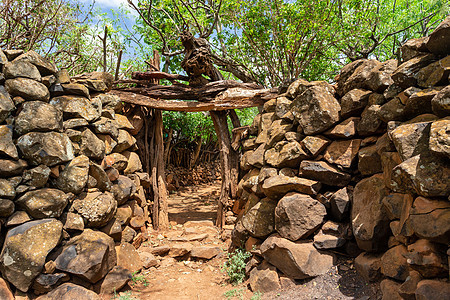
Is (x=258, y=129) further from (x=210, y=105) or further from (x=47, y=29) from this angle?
(x=47, y=29)

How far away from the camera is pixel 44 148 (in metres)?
3.85

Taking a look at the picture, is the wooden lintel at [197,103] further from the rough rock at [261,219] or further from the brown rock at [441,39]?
the brown rock at [441,39]

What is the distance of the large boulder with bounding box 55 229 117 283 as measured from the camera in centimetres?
370

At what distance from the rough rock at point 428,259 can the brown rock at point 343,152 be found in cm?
149

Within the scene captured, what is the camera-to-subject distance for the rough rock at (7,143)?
3.61 metres

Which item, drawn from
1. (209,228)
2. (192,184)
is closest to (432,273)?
(209,228)

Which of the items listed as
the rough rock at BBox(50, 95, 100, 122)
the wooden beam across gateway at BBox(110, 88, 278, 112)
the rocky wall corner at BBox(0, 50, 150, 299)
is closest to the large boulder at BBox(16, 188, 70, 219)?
the rocky wall corner at BBox(0, 50, 150, 299)

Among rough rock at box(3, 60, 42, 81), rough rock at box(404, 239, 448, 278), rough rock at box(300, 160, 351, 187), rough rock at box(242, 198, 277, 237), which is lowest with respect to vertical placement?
rough rock at box(242, 198, 277, 237)

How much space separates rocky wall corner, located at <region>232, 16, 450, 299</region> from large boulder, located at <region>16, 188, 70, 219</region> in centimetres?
268

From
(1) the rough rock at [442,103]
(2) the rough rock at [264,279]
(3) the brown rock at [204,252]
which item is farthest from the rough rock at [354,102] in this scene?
(3) the brown rock at [204,252]

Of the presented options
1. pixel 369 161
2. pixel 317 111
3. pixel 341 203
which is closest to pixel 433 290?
pixel 341 203

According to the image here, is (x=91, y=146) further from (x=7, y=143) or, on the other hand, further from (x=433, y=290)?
(x=433, y=290)

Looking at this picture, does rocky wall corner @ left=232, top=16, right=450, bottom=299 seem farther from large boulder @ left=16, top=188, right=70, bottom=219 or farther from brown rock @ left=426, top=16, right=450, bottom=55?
large boulder @ left=16, top=188, right=70, bottom=219

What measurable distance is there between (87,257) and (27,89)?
2411mm
